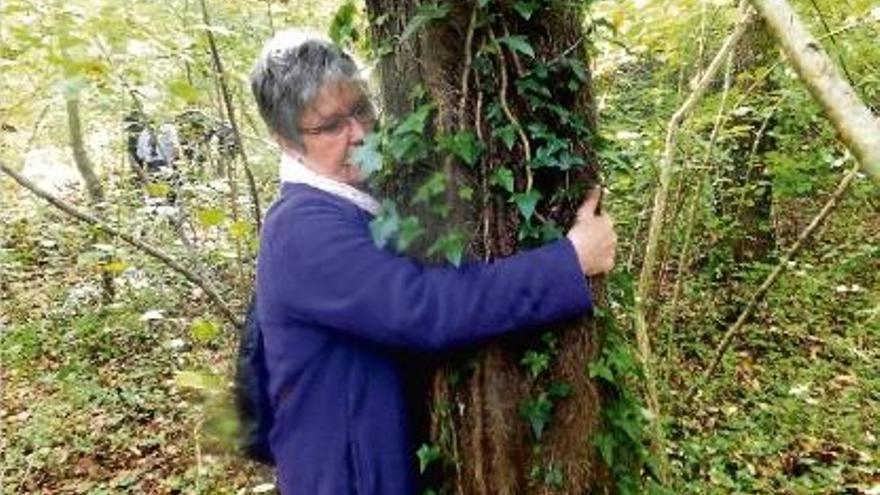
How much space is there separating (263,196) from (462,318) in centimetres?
560

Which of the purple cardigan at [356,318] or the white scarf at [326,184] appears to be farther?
the white scarf at [326,184]

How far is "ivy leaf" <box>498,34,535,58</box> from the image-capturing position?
1876 mm

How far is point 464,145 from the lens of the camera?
1934 millimetres

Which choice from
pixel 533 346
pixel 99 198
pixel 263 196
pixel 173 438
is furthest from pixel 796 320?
pixel 99 198

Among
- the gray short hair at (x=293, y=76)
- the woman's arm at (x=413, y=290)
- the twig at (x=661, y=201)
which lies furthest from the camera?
the twig at (x=661, y=201)

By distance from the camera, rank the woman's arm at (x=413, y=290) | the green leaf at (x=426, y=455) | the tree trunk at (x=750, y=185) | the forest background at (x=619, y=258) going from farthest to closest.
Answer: the tree trunk at (x=750, y=185) → the forest background at (x=619, y=258) → the green leaf at (x=426, y=455) → the woman's arm at (x=413, y=290)

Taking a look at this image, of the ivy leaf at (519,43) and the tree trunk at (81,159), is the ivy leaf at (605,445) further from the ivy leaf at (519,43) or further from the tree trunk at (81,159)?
the tree trunk at (81,159)

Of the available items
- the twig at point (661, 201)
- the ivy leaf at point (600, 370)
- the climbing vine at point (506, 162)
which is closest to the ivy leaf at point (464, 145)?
the climbing vine at point (506, 162)

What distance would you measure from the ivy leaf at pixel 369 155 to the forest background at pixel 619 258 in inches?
9.2

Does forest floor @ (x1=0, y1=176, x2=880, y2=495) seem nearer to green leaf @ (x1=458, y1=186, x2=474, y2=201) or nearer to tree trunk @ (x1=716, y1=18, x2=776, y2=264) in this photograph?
tree trunk @ (x1=716, y1=18, x2=776, y2=264)

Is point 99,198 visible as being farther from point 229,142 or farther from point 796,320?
point 796,320

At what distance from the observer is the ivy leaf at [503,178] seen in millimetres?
1931

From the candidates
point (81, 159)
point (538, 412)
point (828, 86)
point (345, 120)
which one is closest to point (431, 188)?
point (345, 120)

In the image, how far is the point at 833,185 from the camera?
317 inches
